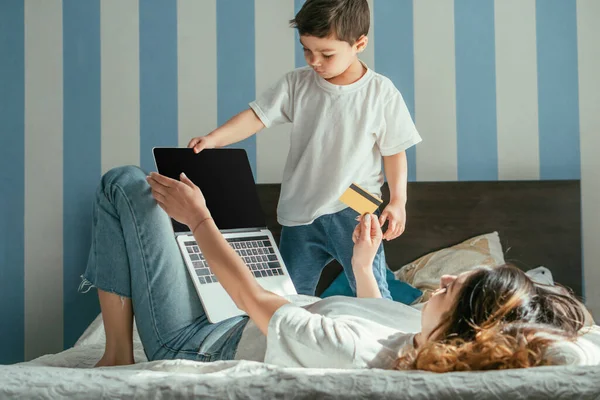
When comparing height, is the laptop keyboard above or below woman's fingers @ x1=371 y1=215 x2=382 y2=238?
below

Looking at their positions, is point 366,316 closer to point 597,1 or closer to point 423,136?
point 423,136

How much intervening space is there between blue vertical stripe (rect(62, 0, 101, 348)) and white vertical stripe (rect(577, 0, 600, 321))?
6.62 ft

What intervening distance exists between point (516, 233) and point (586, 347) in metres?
1.83

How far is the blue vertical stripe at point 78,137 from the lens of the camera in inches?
115

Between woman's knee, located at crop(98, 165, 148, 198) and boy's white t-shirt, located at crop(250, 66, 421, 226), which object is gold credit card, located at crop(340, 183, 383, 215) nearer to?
boy's white t-shirt, located at crop(250, 66, 421, 226)

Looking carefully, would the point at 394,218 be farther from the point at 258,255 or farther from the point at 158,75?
the point at 158,75

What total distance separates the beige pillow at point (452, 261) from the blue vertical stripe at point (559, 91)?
45 centimetres

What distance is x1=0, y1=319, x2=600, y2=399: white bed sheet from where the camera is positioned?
734 mm

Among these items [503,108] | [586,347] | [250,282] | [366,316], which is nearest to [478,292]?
[586,347]

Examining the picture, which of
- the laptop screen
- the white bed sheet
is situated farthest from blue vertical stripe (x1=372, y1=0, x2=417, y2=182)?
the white bed sheet

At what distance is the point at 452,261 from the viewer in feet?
8.40

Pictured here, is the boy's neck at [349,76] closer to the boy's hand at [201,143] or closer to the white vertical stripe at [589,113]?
the boy's hand at [201,143]

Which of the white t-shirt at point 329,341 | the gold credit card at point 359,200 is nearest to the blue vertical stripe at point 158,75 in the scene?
the gold credit card at point 359,200

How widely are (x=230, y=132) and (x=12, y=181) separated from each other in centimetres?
158
